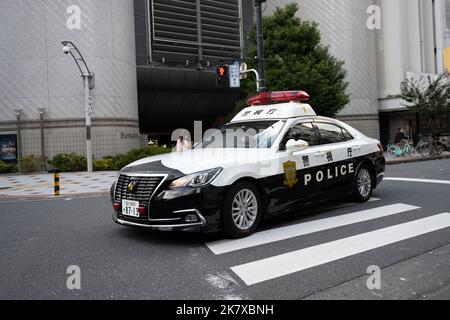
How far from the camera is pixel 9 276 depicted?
167 inches

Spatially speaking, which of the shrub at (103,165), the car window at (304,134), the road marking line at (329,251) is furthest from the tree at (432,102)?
the road marking line at (329,251)

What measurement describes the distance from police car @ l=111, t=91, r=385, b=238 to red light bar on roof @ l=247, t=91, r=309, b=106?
17 millimetres

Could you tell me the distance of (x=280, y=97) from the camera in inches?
292

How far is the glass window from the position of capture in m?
6.95

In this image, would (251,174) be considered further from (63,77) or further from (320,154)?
(63,77)

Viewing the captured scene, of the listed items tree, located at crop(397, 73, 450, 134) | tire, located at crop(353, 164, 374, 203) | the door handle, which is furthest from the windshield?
tree, located at crop(397, 73, 450, 134)

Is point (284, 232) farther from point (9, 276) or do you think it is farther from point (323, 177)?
point (9, 276)

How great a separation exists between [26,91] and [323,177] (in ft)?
64.2

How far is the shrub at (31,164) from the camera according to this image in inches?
808

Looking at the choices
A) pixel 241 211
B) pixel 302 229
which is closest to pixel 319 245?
pixel 302 229

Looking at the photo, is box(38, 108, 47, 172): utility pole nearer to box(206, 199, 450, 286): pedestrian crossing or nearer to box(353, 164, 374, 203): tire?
box(353, 164, 374, 203): tire

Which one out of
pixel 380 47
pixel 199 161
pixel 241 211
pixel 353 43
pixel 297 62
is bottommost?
pixel 241 211

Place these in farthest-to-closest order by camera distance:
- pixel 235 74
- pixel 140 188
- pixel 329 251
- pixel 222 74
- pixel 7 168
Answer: pixel 7 168 → pixel 235 74 → pixel 222 74 → pixel 140 188 → pixel 329 251

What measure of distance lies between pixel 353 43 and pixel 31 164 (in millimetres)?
21179
